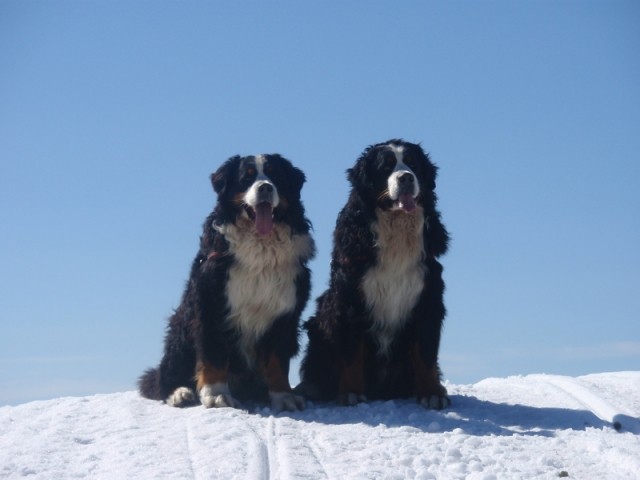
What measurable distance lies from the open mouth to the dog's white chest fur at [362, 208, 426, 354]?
2.95 feet

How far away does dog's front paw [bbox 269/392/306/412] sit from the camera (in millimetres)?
6949

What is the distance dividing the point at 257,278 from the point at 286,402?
1.08m

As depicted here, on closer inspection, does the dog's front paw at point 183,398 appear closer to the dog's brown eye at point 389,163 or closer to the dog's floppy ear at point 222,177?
the dog's floppy ear at point 222,177

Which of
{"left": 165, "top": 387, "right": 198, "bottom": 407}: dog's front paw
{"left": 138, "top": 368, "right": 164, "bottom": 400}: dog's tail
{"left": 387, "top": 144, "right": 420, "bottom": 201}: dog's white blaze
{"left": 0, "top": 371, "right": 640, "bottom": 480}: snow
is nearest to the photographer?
{"left": 0, "top": 371, "right": 640, "bottom": 480}: snow

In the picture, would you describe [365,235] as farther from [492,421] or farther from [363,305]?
[492,421]

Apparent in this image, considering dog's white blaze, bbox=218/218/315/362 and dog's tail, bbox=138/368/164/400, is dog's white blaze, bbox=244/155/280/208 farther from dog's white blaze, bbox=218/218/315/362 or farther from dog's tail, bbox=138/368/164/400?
dog's tail, bbox=138/368/164/400

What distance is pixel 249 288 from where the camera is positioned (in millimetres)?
7129

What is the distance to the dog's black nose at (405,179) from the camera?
6992 millimetres

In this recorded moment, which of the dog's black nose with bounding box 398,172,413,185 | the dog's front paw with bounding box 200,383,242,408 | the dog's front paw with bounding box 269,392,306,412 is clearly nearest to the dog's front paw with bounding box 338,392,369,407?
the dog's front paw with bounding box 269,392,306,412

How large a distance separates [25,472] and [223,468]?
3.79 feet

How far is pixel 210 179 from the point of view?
7457 mm

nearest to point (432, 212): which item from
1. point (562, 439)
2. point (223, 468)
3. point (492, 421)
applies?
point (492, 421)

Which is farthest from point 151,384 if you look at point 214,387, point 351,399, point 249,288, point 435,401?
point 435,401

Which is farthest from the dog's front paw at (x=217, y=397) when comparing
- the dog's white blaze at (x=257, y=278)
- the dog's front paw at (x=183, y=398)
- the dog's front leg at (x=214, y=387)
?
the dog's white blaze at (x=257, y=278)
